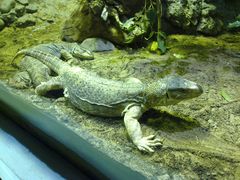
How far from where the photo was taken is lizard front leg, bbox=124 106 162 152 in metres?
2.50

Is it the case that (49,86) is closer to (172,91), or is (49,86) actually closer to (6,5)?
(172,91)

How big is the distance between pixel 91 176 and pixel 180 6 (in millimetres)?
3922

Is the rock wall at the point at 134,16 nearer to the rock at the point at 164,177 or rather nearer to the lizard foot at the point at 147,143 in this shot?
the lizard foot at the point at 147,143

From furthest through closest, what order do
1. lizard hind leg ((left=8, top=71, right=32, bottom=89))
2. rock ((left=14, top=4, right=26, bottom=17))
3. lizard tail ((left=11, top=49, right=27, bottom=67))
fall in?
1. rock ((left=14, top=4, right=26, bottom=17))
2. lizard tail ((left=11, top=49, right=27, bottom=67))
3. lizard hind leg ((left=8, top=71, right=32, bottom=89))

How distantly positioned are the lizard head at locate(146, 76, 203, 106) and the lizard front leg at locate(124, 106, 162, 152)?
18cm

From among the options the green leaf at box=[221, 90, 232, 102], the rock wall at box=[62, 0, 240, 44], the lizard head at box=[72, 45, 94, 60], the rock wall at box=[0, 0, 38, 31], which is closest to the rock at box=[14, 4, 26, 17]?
the rock wall at box=[0, 0, 38, 31]

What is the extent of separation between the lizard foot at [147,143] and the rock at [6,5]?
11.3 ft

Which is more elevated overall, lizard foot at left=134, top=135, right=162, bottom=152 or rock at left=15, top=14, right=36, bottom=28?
lizard foot at left=134, top=135, right=162, bottom=152

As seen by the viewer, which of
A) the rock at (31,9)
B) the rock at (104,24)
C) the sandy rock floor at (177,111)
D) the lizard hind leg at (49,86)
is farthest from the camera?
the rock at (31,9)

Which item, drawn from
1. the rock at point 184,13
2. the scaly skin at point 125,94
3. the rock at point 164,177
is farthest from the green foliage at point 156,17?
the rock at point 164,177

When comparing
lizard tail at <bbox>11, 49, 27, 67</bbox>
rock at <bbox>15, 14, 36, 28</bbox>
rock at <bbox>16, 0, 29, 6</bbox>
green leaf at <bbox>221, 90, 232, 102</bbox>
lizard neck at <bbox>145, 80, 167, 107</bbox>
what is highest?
lizard neck at <bbox>145, 80, 167, 107</bbox>

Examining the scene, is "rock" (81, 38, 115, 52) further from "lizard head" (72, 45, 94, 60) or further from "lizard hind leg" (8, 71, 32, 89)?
"lizard hind leg" (8, 71, 32, 89)

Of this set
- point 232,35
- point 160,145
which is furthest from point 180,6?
point 160,145

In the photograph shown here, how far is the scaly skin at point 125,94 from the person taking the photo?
283 cm
